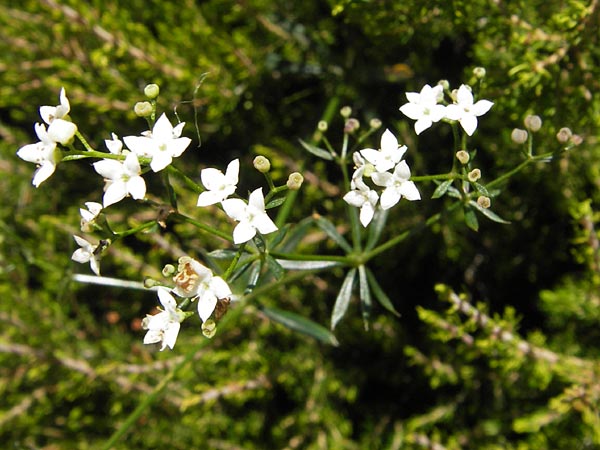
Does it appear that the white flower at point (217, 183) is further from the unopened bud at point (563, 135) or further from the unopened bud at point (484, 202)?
the unopened bud at point (563, 135)

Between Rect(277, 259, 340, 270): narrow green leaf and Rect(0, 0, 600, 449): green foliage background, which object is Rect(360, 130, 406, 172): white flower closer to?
Rect(277, 259, 340, 270): narrow green leaf

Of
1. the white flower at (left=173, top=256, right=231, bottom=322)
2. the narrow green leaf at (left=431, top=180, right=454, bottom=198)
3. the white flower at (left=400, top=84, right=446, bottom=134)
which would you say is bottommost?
the white flower at (left=173, top=256, right=231, bottom=322)

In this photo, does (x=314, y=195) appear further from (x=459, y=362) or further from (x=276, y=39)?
(x=459, y=362)

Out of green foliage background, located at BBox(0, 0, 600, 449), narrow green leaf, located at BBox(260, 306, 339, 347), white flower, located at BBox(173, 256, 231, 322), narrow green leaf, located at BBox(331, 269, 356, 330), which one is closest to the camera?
white flower, located at BBox(173, 256, 231, 322)

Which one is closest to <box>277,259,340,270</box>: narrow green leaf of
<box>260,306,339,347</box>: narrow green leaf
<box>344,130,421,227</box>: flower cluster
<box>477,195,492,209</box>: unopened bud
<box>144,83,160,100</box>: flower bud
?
<box>260,306,339,347</box>: narrow green leaf

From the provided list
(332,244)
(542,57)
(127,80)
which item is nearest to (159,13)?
(127,80)

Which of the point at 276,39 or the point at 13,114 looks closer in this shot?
the point at 276,39

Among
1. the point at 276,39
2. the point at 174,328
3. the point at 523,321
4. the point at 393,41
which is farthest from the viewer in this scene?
the point at 523,321
